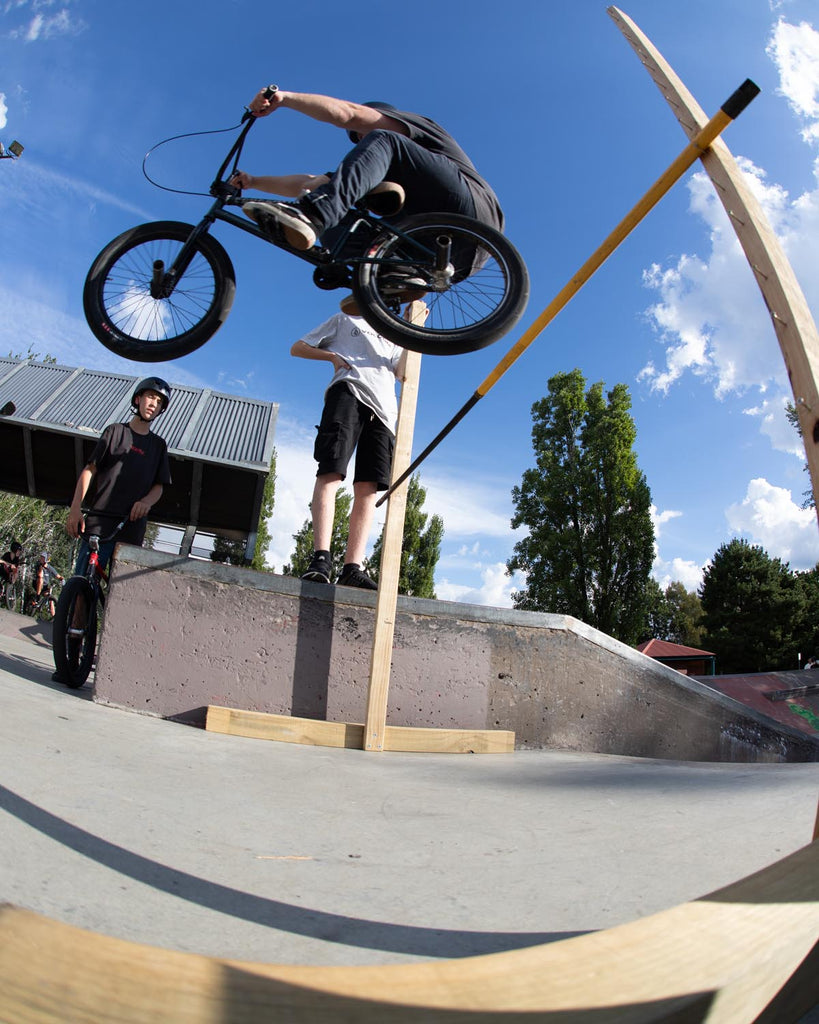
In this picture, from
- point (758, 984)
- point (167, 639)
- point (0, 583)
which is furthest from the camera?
point (0, 583)

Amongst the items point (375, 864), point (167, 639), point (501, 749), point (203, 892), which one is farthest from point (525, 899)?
point (167, 639)

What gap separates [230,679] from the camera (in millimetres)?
3674

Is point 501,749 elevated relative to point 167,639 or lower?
lower

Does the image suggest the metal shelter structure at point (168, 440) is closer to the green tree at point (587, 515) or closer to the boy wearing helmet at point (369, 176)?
the boy wearing helmet at point (369, 176)

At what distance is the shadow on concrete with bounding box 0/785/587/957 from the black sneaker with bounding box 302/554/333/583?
252 cm

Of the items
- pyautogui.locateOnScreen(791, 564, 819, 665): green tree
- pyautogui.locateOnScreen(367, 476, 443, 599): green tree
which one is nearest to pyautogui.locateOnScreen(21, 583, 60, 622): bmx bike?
pyautogui.locateOnScreen(367, 476, 443, 599): green tree

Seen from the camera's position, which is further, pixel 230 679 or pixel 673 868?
pixel 230 679

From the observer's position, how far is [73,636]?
3.88 m

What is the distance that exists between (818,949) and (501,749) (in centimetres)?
307

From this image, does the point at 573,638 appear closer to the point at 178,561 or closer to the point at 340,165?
the point at 178,561

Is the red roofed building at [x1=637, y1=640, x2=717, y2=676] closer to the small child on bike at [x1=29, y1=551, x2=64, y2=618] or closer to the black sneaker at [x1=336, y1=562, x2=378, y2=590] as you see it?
the small child on bike at [x1=29, y1=551, x2=64, y2=618]

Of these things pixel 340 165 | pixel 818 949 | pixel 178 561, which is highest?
pixel 340 165

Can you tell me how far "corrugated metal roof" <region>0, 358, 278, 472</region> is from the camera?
870 cm

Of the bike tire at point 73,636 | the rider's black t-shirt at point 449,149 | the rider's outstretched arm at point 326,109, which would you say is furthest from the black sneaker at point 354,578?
the rider's outstretched arm at point 326,109
